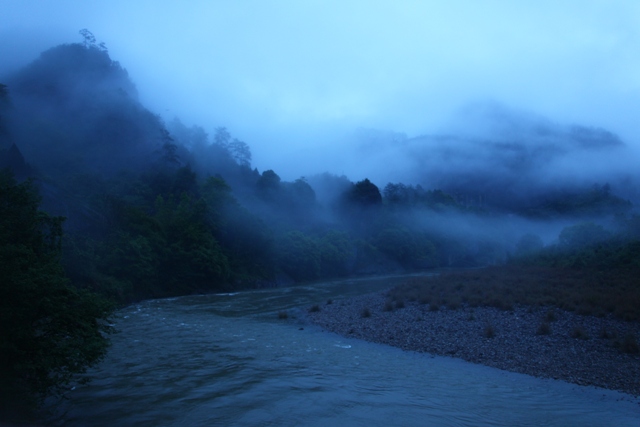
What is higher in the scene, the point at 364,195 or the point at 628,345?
the point at 364,195

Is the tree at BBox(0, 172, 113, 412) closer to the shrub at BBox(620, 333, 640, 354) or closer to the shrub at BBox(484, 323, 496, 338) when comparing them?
the shrub at BBox(484, 323, 496, 338)

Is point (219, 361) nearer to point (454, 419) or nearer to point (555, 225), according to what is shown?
point (454, 419)

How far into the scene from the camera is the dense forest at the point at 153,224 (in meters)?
12.0

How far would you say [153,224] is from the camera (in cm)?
5294

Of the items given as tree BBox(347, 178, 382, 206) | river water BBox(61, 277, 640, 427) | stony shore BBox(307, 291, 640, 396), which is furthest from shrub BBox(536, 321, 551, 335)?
tree BBox(347, 178, 382, 206)

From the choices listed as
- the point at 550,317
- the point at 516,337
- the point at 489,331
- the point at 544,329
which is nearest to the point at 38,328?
the point at 489,331

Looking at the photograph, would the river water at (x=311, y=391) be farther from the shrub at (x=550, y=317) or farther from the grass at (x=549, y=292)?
the grass at (x=549, y=292)

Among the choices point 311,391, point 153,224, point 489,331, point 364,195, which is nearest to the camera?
point 311,391

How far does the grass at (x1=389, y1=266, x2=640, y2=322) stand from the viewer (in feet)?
78.0

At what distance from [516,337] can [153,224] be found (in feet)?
141

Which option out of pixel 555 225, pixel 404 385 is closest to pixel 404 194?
pixel 555 225

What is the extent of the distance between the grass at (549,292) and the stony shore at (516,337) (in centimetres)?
93

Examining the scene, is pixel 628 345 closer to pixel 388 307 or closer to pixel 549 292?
pixel 549 292

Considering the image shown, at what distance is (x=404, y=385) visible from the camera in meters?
15.4
